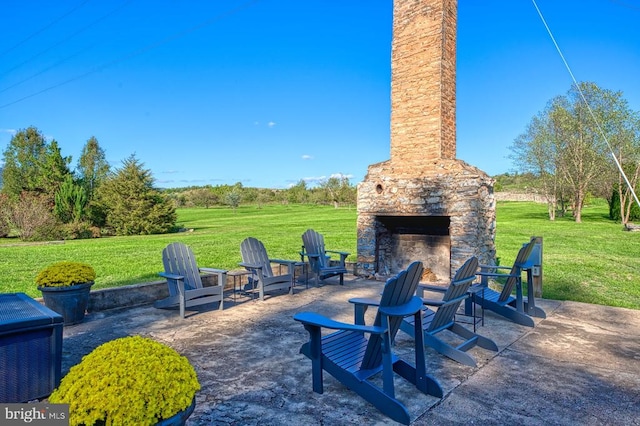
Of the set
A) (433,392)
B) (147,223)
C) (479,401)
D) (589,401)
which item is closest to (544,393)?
(589,401)

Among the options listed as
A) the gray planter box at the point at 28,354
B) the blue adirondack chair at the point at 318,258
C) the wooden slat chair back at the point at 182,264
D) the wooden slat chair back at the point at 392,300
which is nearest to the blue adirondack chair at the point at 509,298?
the wooden slat chair back at the point at 392,300

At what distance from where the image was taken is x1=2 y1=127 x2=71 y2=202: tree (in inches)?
858

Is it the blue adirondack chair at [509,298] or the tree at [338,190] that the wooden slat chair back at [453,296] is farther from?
the tree at [338,190]

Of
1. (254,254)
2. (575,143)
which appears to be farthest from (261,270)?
(575,143)

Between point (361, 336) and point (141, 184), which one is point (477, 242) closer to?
point (361, 336)

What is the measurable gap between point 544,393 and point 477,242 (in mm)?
3923

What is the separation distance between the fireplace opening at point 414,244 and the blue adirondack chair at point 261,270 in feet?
7.56

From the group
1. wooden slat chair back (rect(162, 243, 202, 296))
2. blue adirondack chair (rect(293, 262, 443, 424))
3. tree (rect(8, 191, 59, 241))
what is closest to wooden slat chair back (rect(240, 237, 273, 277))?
wooden slat chair back (rect(162, 243, 202, 296))

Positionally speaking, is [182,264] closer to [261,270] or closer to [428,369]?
[261,270]

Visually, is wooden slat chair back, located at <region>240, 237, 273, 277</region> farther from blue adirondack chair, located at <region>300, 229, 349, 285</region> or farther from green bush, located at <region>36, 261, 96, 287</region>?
green bush, located at <region>36, 261, 96, 287</region>

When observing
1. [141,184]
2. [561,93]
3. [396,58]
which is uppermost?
[561,93]

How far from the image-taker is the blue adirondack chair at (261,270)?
5953mm

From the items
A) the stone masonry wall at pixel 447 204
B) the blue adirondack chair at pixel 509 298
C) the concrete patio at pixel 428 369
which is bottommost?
the concrete patio at pixel 428 369

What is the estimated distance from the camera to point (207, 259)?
37.8ft
